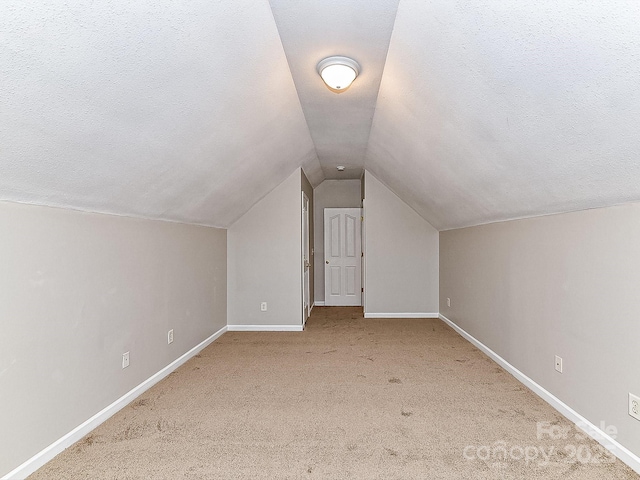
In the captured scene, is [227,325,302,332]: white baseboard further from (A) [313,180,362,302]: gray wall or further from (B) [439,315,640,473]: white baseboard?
(B) [439,315,640,473]: white baseboard

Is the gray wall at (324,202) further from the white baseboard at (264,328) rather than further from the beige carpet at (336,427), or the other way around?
the beige carpet at (336,427)

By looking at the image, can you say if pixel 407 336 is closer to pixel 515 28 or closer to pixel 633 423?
pixel 633 423

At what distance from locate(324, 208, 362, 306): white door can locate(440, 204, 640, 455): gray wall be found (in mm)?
3353

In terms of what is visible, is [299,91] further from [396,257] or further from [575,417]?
[396,257]

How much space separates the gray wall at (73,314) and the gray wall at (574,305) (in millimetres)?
3103

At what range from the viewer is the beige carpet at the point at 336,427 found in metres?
1.99

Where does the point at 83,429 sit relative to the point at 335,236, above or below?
below

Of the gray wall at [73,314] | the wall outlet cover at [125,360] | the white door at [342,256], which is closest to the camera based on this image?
the gray wall at [73,314]

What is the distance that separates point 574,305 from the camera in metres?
2.50

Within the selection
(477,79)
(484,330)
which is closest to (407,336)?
→ (484,330)

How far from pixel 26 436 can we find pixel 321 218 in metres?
5.78

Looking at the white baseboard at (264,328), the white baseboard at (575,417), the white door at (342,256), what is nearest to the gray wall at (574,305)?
the white baseboard at (575,417)

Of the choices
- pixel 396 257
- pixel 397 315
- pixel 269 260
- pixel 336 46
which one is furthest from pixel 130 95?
pixel 397 315

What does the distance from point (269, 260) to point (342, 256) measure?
7.67 ft
